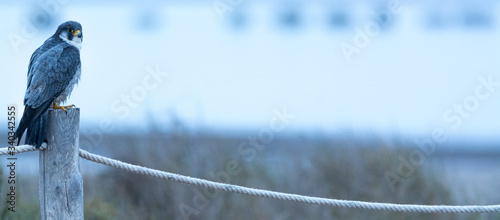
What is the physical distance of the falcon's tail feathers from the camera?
284 cm

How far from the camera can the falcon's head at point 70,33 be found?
11.9 ft

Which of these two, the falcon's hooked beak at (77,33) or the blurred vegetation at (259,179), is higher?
the falcon's hooked beak at (77,33)

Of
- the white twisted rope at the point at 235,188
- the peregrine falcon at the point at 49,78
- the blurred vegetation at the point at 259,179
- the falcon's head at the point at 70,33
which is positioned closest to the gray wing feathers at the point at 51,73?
the peregrine falcon at the point at 49,78

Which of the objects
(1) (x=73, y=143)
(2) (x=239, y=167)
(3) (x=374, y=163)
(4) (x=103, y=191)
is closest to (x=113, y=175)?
(4) (x=103, y=191)

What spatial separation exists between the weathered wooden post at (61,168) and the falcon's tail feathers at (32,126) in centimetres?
4

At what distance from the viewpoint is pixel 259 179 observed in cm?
587

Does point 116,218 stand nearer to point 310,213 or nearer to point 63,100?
point 310,213

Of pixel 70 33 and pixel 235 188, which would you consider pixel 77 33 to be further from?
pixel 235 188

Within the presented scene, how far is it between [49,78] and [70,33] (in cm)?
51

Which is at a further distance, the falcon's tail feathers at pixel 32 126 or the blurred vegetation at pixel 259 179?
the blurred vegetation at pixel 259 179

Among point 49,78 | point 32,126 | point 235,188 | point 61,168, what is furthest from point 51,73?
point 235,188

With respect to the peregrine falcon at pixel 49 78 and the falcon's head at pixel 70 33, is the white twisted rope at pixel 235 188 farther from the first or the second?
the falcon's head at pixel 70 33

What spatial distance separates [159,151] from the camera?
5906 mm

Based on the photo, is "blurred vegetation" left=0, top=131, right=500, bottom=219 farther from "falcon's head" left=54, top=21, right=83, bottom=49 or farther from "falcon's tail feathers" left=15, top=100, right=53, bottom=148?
"falcon's tail feathers" left=15, top=100, right=53, bottom=148
